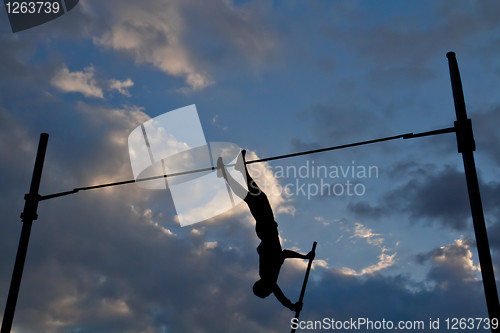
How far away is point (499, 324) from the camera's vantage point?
656cm

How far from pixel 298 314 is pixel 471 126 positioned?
5.12 metres

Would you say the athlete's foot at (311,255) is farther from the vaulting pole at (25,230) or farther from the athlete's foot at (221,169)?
the vaulting pole at (25,230)

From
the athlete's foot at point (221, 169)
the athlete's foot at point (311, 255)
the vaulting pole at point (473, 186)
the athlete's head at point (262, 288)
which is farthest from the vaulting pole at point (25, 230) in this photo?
the vaulting pole at point (473, 186)

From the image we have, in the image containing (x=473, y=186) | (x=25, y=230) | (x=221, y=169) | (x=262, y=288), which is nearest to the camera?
(x=473, y=186)

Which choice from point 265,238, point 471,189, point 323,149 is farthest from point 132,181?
point 471,189

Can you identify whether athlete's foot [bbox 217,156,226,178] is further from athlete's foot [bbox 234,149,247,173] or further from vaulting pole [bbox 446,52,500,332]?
vaulting pole [bbox 446,52,500,332]

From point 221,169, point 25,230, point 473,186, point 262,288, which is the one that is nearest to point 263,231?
point 262,288

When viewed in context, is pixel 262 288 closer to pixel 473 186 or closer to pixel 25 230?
pixel 473 186

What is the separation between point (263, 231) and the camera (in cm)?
838

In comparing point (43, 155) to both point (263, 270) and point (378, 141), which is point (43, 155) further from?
point (378, 141)

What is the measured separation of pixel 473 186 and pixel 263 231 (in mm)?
3707

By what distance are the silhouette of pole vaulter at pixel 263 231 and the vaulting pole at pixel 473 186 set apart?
A: 342cm

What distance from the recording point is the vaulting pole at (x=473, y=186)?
6.82 meters

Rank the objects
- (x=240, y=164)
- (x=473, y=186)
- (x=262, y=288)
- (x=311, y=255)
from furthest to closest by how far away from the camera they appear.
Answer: (x=311, y=255)
(x=262, y=288)
(x=240, y=164)
(x=473, y=186)
